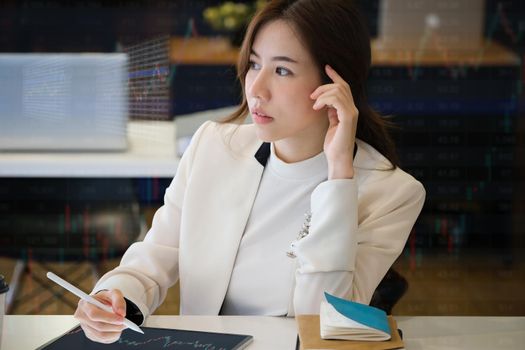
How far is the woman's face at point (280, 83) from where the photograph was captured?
1.61m

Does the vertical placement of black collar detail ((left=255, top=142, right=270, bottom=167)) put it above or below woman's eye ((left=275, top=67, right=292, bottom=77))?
below

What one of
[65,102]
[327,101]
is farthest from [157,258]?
[65,102]

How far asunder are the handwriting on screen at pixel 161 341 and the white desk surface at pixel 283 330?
1.4 inches

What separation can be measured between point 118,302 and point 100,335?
0.12 m

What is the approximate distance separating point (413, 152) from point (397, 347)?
308 cm

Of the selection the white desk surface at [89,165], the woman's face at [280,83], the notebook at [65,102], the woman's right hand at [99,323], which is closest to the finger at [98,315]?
the woman's right hand at [99,323]

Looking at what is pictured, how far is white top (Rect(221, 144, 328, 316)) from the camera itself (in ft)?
5.40

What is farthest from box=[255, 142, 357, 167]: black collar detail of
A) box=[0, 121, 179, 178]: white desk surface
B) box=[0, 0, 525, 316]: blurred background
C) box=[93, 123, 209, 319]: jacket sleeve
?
box=[0, 0, 525, 316]: blurred background

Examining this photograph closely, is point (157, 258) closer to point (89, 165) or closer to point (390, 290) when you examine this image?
point (390, 290)

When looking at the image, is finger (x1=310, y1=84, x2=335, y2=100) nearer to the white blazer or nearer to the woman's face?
the woman's face

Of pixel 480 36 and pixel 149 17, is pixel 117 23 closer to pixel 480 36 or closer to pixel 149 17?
pixel 149 17

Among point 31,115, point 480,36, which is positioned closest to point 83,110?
point 31,115

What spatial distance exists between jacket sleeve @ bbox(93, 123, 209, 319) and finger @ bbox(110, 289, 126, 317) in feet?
0.21

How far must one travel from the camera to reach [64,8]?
4609 mm
